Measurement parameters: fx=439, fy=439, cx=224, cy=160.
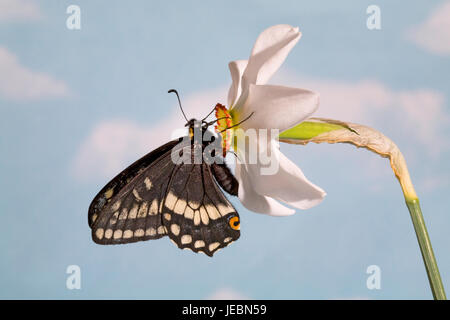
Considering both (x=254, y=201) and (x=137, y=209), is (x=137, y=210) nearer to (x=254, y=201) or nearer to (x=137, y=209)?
(x=137, y=209)

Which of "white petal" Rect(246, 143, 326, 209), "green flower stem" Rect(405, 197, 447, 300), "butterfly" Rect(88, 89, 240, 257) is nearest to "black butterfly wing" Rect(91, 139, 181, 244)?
"butterfly" Rect(88, 89, 240, 257)

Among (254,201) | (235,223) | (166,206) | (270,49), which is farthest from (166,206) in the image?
(270,49)

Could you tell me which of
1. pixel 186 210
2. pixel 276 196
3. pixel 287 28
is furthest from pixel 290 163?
pixel 186 210

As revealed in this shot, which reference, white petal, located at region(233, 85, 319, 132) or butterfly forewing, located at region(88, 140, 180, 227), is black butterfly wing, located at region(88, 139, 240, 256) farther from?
white petal, located at region(233, 85, 319, 132)

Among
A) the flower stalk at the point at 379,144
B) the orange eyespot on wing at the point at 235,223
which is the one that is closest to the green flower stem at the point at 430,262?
the flower stalk at the point at 379,144

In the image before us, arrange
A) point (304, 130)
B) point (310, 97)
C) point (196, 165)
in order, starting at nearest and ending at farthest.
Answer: point (310, 97)
point (304, 130)
point (196, 165)

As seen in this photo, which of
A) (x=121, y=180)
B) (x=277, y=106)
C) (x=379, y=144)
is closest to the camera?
(x=277, y=106)
